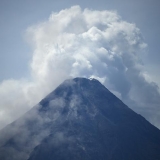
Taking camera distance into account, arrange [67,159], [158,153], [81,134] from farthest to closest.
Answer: [81,134]
[158,153]
[67,159]

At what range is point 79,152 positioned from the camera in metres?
173

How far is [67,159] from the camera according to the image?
16550cm

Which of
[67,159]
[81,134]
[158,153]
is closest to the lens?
[67,159]

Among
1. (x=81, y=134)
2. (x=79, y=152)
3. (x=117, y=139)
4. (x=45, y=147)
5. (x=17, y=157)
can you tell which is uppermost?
(x=117, y=139)

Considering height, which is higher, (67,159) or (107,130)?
(107,130)

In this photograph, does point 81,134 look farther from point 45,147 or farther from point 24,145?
point 24,145

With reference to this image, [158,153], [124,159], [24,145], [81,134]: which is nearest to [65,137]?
[81,134]

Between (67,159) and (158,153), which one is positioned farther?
(158,153)

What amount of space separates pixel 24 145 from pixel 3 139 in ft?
82.3

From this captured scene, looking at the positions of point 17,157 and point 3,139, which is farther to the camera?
point 3,139

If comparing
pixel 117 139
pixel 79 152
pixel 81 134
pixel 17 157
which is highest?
pixel 117 139

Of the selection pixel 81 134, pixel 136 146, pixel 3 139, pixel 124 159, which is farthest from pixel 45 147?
pixel 136 146

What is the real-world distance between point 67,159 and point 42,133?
38078 millimetres

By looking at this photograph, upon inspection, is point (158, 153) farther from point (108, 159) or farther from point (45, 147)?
point (45, 147)
